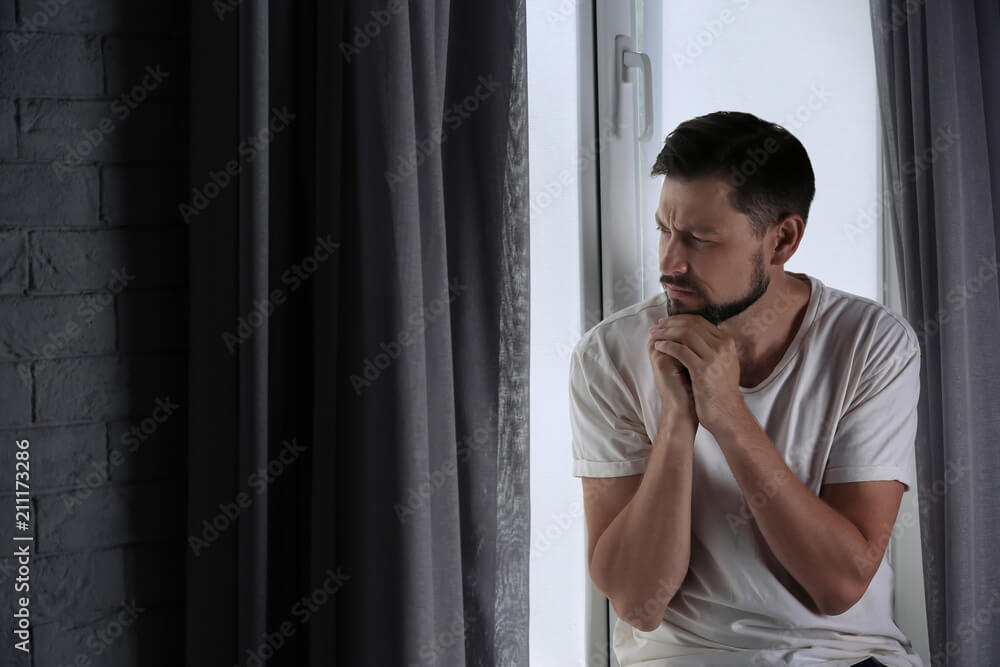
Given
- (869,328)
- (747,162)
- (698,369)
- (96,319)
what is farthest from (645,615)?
(96,319)

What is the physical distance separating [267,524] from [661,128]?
1.20 metres

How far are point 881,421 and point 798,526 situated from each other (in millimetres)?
257

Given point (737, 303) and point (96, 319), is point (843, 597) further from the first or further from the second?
point (96, 319)

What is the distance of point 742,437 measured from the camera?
132 cm

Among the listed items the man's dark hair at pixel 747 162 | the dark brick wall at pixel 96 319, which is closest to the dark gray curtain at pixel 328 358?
the dark brick wall at pixel 96 319

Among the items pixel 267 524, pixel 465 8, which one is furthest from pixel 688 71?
pixel 267 524

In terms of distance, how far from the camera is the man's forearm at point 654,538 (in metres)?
1.33

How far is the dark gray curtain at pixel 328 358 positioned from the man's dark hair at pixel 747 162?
458 mm

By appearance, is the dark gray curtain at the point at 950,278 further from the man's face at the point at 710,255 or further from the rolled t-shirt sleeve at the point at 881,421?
the man's face at the point at 710,255

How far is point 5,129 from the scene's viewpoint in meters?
1.12

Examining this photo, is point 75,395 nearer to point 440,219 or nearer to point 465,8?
point 440,219

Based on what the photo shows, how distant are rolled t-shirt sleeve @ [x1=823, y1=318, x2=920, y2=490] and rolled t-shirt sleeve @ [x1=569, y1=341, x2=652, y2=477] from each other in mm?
324

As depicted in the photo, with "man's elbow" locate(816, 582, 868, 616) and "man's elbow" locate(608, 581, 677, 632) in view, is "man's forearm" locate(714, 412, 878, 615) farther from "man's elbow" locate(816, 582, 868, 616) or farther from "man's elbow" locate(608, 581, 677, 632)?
"man's elbow" locate(608, 581, 677, 632)

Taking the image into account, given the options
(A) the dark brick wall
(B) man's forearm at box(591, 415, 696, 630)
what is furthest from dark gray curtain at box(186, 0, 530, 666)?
(B) man's forearm at box(591, 415, 696, 630)
